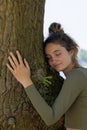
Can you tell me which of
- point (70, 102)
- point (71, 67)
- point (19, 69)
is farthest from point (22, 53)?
point (70, 102)

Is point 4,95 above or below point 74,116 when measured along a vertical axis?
above

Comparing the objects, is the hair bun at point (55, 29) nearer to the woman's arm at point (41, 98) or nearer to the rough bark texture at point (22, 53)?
the rough bark texture at point (22, 53)

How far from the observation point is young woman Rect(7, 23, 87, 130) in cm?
235

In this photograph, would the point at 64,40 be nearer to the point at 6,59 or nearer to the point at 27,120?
the point at 6,59

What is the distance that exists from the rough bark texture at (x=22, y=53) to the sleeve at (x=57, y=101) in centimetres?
18

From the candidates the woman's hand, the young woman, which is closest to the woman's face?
the young woman

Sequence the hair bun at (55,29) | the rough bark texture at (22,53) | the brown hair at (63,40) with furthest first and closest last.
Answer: the hair bun at (55,29) → the brown hair at (63,40) → the rough bark texture at (22,53)

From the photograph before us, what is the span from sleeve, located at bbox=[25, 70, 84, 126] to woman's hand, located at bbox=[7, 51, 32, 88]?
0.05 metres

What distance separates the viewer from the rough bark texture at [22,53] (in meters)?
2.48

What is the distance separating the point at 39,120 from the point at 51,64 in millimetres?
412

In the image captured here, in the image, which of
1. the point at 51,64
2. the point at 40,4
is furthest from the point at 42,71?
the point at 40,4

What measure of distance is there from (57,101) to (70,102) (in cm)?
9

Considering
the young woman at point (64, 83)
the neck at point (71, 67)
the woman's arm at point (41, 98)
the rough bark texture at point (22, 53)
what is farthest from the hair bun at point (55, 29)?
the woman's arm at point (41, 98)

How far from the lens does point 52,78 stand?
107 inches
